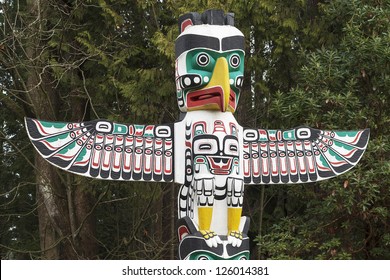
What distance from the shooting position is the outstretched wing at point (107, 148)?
23.3ft

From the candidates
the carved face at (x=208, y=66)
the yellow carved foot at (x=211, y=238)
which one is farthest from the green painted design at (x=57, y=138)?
the yellow carved foot at (x=211, y=238)

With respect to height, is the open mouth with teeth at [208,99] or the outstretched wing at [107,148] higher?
the open mouth with teeth at [208,99]

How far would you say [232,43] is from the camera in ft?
24.3

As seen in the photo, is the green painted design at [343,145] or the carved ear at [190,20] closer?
the carved ear at [190,20]

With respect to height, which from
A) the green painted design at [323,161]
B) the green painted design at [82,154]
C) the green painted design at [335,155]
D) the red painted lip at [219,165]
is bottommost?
the red painted lip at [219,165]

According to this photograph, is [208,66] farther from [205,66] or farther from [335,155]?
[335,155]

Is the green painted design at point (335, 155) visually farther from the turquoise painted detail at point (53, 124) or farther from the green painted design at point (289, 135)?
the turquoise painted detail at point (53, 124)

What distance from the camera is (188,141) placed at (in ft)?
24.0

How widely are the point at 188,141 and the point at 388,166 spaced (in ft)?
9.77

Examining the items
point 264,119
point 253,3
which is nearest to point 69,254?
point 264,119

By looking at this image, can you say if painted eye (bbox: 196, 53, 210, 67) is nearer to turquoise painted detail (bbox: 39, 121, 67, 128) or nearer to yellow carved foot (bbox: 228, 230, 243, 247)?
turquoise painted detail (bbox: 39, 121, 67, 128)

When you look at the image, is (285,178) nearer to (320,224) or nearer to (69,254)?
(320,224)

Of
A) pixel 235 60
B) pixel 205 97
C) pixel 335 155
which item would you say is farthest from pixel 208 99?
pixel 335 155

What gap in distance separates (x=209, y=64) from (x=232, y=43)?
1.07 feet
